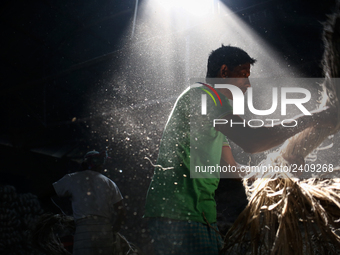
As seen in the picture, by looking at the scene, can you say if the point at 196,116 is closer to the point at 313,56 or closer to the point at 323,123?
the point at 323,123

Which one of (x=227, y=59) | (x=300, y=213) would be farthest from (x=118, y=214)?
(x=227, y=59)

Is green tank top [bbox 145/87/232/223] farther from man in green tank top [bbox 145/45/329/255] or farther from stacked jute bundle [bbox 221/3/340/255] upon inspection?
stacked jute bundle [bbox 221/3/340/255]

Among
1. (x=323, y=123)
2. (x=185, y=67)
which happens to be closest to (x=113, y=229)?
(x=323, y=123)

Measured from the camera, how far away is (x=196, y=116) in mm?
1244

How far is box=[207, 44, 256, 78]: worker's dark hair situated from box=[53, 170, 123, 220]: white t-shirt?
1.67 metres

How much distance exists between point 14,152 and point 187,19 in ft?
18.1

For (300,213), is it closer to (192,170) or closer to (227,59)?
(192,170)

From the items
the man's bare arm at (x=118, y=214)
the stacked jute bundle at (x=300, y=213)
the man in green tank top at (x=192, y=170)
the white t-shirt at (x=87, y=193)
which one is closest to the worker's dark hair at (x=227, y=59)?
the man in green tank top at (x=192, y=170)

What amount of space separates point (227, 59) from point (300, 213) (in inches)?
37.4

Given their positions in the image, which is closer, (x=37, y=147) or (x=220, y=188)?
(x=220, y=188)

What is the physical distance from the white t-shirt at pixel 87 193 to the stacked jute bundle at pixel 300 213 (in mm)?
1504

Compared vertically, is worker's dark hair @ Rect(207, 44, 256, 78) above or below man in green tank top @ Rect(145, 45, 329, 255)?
above

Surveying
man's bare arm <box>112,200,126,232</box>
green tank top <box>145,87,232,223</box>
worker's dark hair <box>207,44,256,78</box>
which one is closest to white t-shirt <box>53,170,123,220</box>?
man's bare arm <box>112,200,126,232</box>

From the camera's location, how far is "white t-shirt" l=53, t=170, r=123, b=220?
243cm
